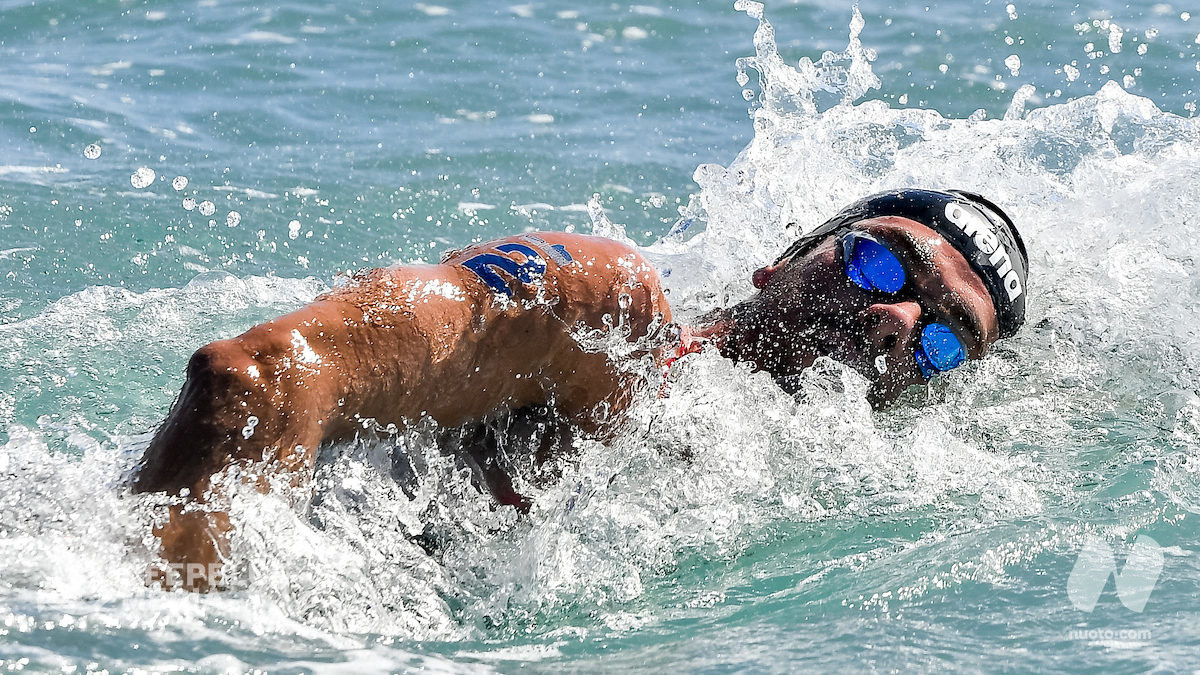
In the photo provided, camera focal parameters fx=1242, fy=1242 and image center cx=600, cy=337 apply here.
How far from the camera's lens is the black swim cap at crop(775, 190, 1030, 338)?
390 centimetres

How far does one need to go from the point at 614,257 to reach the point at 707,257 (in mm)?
2468

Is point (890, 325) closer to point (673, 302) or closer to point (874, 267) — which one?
point (874, 267)

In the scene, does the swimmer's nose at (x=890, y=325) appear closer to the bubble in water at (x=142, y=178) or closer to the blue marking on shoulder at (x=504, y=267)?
the blue marking on shoulder at (x=504, y=267)

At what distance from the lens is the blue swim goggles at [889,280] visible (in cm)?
371

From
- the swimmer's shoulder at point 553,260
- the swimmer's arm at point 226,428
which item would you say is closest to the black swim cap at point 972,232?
the swimmer's shoulder at point 553,260

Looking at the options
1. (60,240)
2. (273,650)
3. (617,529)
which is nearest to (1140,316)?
(617,529)

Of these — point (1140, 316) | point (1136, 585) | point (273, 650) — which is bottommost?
point (1136, 585)

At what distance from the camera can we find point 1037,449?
149 inches

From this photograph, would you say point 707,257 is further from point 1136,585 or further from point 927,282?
point 1136,585

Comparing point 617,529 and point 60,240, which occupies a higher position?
point 60,240

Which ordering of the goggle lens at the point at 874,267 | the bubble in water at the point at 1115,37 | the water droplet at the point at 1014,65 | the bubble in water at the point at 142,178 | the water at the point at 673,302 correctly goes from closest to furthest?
the water at the point at 673,302 < the goggle lens at the point at 874,267 < the bubble in water at the point at 142,178 < the water droplet at the point at 1014,65 < the bubble in water at the point at 1115,37

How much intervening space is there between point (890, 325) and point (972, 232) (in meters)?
0.56

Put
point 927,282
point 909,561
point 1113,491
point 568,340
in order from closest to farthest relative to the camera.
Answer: point 568,340 → point 909,561 → point 1113,491 → point 927,282
